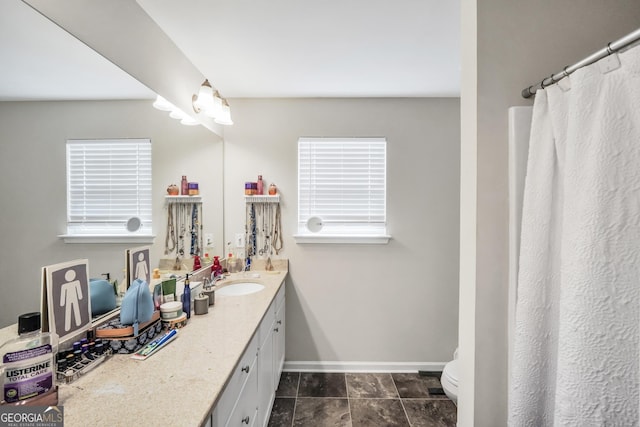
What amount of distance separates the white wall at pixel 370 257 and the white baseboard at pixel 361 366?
42mm

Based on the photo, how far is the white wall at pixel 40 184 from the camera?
0.81 meters

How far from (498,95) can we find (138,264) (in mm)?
1789

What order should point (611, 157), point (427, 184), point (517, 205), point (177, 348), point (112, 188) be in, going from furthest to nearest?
point (427, 184), point (112, 188), point (177, 348), point (517, 205), point (611, 157)

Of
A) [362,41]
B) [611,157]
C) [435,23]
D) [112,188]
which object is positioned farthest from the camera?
[362,41]

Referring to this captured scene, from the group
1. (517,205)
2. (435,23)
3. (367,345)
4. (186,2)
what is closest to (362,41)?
(435,23)

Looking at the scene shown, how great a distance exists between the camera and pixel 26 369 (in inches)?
27.0

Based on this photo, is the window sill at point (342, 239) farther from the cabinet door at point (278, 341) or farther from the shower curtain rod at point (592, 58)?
the shower curtain rod at point (592, 58)

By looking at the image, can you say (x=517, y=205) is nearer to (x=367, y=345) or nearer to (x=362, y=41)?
(x=362, y=41)

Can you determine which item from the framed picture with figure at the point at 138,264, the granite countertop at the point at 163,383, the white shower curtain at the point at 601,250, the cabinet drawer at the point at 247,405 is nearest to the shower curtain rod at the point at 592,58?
the white shower curtain at the point at 601,250

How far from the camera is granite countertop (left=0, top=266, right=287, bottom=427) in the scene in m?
0.71

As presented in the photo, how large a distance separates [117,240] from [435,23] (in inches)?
79.4

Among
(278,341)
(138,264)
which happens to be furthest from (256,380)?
(138,264)

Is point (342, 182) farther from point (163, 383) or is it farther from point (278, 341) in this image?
point (163, 383)

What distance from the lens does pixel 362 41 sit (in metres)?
1.54
